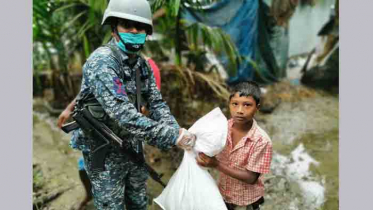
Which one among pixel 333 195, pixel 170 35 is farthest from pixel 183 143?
pixel 170 35

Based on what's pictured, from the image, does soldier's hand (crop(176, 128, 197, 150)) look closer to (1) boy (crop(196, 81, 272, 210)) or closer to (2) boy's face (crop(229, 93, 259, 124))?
(1) boy (crop(196, 81, 272, 210))

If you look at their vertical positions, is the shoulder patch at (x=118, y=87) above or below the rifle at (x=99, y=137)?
above

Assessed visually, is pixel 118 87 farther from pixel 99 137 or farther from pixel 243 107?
pixel 243 107

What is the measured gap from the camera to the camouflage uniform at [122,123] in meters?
1.67

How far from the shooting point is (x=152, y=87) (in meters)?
2.05

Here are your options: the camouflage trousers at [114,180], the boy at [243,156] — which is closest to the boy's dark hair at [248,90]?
the boy at [243,156]

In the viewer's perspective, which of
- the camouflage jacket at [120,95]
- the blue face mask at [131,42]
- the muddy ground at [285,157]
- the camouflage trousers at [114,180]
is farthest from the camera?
the muddy ground at [285,157]

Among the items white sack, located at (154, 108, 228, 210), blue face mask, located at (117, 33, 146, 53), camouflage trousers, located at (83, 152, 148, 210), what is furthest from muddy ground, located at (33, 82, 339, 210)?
blue face mask, located at (117, 33, 146, 53)

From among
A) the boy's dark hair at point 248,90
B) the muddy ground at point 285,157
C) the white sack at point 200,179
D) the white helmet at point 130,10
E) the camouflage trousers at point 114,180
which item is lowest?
the muddy ground at point 285,157

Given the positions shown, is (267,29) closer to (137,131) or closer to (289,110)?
(289,110)

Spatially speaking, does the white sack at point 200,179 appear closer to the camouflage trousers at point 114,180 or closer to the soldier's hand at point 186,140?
the soldier's hand at point 186,140

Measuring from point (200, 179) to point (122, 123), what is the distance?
0.50m

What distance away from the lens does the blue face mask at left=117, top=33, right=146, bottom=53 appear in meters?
1.78

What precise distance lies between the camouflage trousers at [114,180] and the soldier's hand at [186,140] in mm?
437
